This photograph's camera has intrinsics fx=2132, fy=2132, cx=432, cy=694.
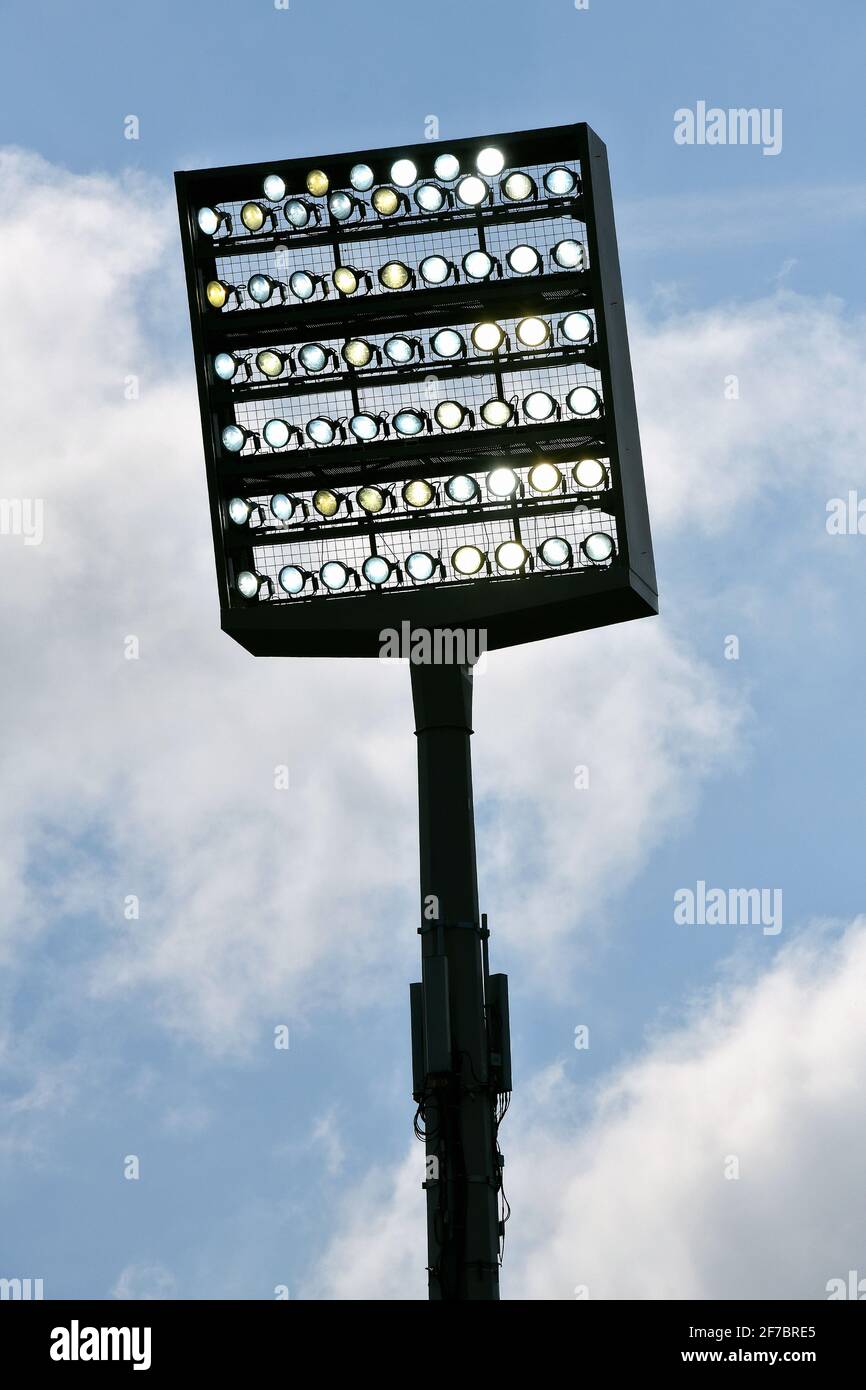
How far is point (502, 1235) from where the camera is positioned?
18.6 meters

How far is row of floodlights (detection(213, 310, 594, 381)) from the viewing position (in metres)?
19.6

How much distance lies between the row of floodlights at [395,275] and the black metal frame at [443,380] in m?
0.10

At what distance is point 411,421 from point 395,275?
4.52ft

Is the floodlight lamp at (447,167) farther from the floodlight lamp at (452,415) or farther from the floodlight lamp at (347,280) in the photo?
the floodlight lamp at (452,415)

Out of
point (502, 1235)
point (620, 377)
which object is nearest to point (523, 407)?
point (620, 377)

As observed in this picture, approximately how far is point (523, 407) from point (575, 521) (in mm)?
1152

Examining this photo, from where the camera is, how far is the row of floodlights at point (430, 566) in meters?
19.5

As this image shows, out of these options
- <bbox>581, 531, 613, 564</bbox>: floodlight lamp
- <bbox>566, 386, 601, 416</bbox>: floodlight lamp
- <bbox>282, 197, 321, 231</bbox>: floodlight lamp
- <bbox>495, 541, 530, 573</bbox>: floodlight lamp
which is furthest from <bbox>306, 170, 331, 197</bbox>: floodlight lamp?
<bbox>581, 531, 613, 564</bbox>: floodlight lamp

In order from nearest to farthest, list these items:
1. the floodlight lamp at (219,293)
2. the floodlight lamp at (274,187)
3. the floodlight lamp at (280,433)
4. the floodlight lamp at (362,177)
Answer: the floodlight lamp at (362,177) → the floodlight lamp at (280,433) → the floodlight lamp at (274,187) → the floodlight lamp at (219,293)

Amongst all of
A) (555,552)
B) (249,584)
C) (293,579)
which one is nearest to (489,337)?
(555,552)

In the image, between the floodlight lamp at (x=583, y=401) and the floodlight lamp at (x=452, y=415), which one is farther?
the floodlight lamp at (x=452, y=415)

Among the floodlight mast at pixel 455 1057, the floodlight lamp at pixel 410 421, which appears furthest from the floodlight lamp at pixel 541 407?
the floodlight mast at pixel 455 1057
